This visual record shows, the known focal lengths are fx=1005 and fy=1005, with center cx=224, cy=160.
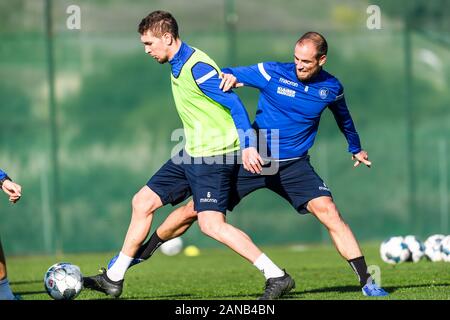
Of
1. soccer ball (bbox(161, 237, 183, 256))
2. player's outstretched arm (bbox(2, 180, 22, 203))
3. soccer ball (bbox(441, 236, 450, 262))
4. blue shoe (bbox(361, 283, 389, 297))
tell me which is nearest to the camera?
player's outstretched arm (bbox(2, 180, 22, 203))

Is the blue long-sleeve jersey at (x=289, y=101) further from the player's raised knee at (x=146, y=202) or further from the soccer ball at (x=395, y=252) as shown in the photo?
the soccer ball at (x=395, y=252)

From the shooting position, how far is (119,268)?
8797 mm

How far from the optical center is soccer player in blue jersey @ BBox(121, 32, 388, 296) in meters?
8.63

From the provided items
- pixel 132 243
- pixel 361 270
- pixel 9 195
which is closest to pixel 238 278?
pixel 132 243

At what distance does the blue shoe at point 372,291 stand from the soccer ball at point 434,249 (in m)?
4.34

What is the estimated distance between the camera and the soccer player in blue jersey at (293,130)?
8633 millimetres

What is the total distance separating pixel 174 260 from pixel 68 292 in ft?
24.7

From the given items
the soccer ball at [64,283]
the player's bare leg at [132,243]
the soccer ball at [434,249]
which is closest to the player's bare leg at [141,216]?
the player's bare leg at [132,243]

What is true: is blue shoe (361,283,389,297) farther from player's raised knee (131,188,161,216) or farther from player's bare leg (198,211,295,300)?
player's raised knee (131,188,161,216)

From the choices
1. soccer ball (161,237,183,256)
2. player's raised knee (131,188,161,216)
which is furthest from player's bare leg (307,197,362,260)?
soccer ball (161,237,183,256)

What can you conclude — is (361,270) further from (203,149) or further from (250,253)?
(203,149)

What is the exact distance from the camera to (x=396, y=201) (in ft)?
64.1

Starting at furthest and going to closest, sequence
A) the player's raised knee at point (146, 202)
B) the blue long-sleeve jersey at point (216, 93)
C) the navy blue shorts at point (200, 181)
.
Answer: the player's raised knee at point (146, 202), the navy blue shorts at point (200, 181), the blue long-sleeve jersey at point (216, 93)
